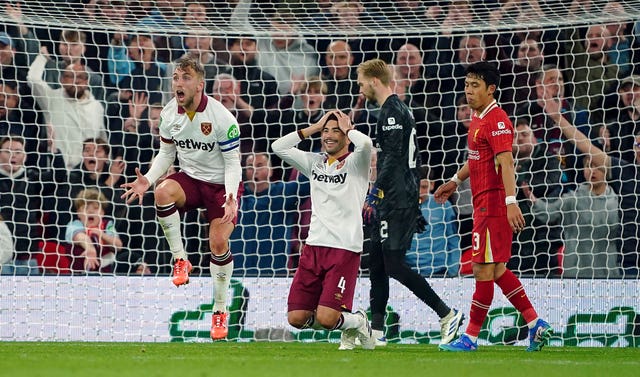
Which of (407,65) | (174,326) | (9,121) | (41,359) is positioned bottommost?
(174,326)

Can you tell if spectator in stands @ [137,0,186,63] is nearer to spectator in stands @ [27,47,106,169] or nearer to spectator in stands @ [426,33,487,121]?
spectator in stands @ [27,47,106,169]

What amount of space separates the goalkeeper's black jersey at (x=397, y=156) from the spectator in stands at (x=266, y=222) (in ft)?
8.70

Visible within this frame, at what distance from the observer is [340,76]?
12.3 m

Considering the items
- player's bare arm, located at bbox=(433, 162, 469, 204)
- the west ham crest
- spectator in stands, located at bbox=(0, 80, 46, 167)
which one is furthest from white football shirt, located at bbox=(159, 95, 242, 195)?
spectator in stands, located at bbox=(0, 80, 46, 167)

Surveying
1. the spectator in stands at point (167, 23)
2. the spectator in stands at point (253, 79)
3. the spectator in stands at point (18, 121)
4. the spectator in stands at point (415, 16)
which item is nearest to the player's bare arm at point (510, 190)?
the spectator in stands at point (415, 16)

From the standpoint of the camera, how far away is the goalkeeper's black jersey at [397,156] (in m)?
8.76

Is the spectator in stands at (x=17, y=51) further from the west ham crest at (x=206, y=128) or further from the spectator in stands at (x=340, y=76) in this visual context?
the west ham crest at (x=206, y=128)

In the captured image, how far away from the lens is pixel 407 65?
1169cm

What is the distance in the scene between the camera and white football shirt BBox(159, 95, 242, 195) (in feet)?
28.9

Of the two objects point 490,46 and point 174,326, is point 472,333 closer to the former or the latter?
point 174,326

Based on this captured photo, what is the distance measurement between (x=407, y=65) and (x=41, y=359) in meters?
5.80

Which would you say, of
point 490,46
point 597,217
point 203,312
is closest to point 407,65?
point 490,46

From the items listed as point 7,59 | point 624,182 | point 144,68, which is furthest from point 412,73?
point 7,59

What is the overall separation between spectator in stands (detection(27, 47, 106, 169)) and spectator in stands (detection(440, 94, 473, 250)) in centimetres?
358
